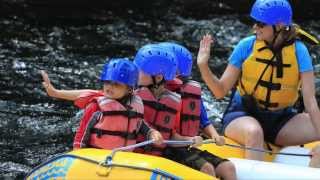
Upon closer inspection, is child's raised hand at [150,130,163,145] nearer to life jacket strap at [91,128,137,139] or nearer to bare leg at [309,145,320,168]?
life jacket strap at [91,128,137,139]

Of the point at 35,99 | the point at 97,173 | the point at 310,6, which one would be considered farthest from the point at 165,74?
the point at 310,6

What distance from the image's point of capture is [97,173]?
3508mm

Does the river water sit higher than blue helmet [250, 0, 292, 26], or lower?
lower

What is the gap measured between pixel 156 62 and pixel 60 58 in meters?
4.22

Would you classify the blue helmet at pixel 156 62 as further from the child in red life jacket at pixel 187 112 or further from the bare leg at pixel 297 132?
the bare leg at pixel 297 132

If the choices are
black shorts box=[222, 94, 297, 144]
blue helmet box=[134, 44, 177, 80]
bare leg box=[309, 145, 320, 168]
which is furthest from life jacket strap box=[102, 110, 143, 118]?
bare leg box=[309, 145, 320, 168]

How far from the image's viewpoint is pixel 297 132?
4.62m

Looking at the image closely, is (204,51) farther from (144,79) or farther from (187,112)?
(144,79)

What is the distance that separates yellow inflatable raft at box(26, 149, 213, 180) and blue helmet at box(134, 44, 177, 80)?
51 centimetres

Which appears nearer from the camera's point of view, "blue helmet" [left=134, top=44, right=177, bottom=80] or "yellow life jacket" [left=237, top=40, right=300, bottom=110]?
"blue helmet" [left=134, top=44, right=177, bottom=80]

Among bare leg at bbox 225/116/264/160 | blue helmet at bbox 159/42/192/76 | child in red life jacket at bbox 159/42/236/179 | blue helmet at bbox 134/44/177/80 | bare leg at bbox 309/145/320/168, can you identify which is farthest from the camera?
bare leg at bbox 225/116/264/160

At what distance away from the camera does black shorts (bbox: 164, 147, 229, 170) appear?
3.97 m

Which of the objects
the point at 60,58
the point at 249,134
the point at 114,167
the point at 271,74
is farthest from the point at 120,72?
the point at 60,58

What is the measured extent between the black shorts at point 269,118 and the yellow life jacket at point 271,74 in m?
0.06
